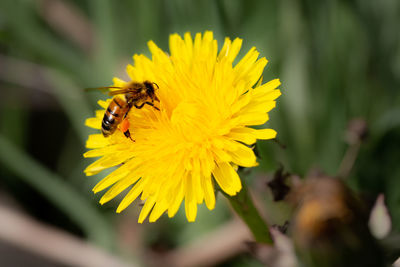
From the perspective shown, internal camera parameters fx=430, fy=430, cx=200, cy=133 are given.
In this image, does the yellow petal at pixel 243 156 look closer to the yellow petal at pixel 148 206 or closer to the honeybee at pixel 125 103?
the yellow petal at pixel 148 206

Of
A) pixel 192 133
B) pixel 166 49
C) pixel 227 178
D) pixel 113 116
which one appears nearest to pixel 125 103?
pixel 113 116

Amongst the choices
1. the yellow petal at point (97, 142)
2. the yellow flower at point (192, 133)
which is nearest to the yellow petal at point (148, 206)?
the yellow flower at point (192, 133)

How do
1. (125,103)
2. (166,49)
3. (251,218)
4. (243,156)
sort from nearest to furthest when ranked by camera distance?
(243,156)
(251,218)
(125,103)
(166,49)

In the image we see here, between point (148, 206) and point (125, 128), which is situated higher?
point (125, 128)

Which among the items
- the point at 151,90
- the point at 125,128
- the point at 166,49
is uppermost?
the point at 166,49

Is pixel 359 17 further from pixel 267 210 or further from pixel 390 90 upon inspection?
pixel 267 210

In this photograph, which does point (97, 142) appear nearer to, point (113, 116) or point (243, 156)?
point (113, 116)

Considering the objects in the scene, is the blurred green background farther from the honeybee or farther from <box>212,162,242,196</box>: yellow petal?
the honeybee
